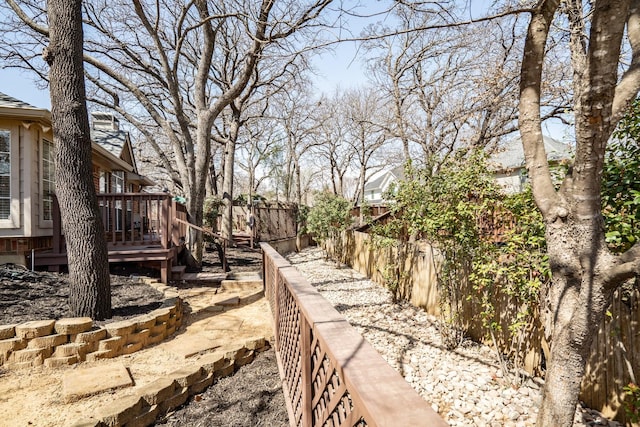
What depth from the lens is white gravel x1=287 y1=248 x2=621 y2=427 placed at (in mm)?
2947

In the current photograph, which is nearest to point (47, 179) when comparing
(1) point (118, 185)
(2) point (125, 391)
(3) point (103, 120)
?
(2) point (125, 391)

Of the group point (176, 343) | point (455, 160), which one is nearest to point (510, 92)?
point (455, 160)

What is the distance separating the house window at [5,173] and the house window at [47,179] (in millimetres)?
549

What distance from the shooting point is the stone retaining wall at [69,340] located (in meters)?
3.27

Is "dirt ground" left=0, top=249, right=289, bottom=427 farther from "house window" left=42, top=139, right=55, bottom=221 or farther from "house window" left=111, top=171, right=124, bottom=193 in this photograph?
"house window" left=111, top=171, right=124, bottom=193

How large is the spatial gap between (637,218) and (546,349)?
5.30 feet

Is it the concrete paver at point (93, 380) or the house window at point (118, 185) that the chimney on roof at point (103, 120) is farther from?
the concrete paver at point (93, 380)

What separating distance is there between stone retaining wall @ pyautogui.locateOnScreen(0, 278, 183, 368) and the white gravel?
2880mm

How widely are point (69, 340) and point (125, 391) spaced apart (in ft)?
3.49

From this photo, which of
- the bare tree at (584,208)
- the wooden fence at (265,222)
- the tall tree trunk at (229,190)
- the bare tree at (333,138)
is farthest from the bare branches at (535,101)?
the bare tree at (333,138)

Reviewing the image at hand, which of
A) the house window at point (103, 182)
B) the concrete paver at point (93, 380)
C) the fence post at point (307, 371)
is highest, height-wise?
the house window at point (103, 182)

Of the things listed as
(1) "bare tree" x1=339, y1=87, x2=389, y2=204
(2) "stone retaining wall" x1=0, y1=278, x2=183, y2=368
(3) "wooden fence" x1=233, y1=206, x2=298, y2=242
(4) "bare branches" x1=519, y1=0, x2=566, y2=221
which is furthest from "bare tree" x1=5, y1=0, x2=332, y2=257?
(1) "bare tree" x1=339, y1=87, x2=389, y2=204

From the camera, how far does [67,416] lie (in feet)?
8.34

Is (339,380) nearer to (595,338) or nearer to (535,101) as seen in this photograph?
(535,101)
